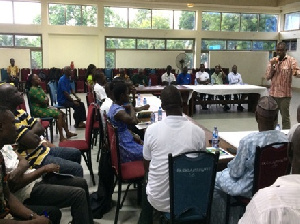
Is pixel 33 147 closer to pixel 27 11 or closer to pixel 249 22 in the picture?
pixel 27 11

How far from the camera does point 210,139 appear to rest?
2.86m

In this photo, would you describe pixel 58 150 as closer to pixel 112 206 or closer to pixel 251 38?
pixel 112 206

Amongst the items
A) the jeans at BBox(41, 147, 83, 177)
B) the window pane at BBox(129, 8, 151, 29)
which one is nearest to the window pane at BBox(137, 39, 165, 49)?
the window pane at BBox(129, 8, 151, 29)

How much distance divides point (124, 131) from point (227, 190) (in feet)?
4.07

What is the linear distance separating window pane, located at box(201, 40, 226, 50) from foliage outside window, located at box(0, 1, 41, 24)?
7.34 meters

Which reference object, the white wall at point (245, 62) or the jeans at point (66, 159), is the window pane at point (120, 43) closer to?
the white wall at point (245, 62)

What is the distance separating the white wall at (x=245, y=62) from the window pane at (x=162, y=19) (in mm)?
2395

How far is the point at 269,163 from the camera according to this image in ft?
6.51

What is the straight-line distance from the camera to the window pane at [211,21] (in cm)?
1442

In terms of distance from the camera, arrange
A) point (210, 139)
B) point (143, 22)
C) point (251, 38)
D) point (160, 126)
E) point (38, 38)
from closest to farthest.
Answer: point (160, 126) → point (210, 139) → point (38, 38) → point (143, 22) → point (251, 38)

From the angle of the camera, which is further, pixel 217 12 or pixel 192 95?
pixel 217 12

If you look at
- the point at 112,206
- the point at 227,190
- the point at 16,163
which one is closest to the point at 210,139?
the point at 227,190

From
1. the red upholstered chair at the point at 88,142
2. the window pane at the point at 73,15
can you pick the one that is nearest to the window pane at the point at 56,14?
the window pane at the point at 73,15

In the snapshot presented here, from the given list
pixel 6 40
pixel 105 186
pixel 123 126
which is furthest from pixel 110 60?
pixel 105 186
